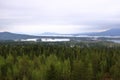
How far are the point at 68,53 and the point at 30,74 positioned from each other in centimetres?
4036

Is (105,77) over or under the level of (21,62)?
under

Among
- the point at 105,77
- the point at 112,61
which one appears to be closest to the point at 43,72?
the point at 105,77

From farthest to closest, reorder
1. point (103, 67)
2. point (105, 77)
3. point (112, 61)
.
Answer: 1. point (112, 61)
2. point (103, 67)
3. point (105, 77)

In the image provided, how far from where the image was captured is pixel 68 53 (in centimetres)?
9944

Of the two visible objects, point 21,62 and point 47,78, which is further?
point 21,62

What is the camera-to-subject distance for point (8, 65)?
69062 mm

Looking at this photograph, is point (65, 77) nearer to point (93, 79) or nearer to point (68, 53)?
point (93, 79)

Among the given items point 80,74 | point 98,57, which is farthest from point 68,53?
point 80,74

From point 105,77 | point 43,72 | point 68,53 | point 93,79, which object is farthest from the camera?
point 68,53

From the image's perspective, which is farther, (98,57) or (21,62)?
(98,57)

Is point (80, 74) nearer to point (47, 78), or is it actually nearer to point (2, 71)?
point (47, 78)

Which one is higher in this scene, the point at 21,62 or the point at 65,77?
the point at 21,62

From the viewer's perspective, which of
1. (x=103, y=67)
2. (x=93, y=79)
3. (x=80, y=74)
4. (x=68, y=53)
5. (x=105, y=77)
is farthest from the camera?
(x=68, y=53)

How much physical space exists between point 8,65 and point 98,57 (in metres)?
32.3
